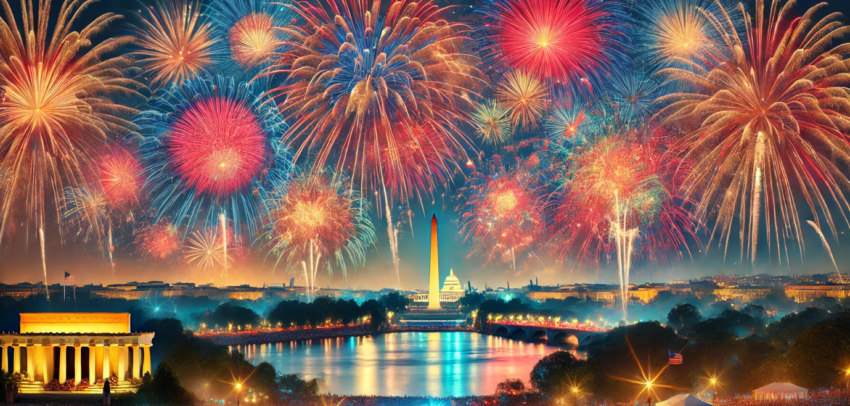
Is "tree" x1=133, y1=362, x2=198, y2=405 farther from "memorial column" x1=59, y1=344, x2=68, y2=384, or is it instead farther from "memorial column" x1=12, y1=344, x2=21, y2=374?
"memorial column" x1=12, y1=344, x2=21, y2=374

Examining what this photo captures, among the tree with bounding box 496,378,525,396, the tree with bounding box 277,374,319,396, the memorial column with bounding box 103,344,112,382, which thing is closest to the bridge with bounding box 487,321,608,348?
the tree with bounding box 496,378,525,396

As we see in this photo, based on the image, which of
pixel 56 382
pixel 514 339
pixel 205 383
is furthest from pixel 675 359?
pixel 514 339

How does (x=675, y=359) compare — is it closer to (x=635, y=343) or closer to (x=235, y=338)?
(x=635, y=343)

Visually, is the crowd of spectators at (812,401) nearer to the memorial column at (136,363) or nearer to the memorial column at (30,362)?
the memorial column at (136,363)

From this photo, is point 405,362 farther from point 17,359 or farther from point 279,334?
point 17,359

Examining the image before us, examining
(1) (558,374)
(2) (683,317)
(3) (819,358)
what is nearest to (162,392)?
(1) (558,374)

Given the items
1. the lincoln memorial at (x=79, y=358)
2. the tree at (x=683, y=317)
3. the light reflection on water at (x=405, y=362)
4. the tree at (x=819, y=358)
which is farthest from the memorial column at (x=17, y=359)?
the tree at (x=683, y=317)
